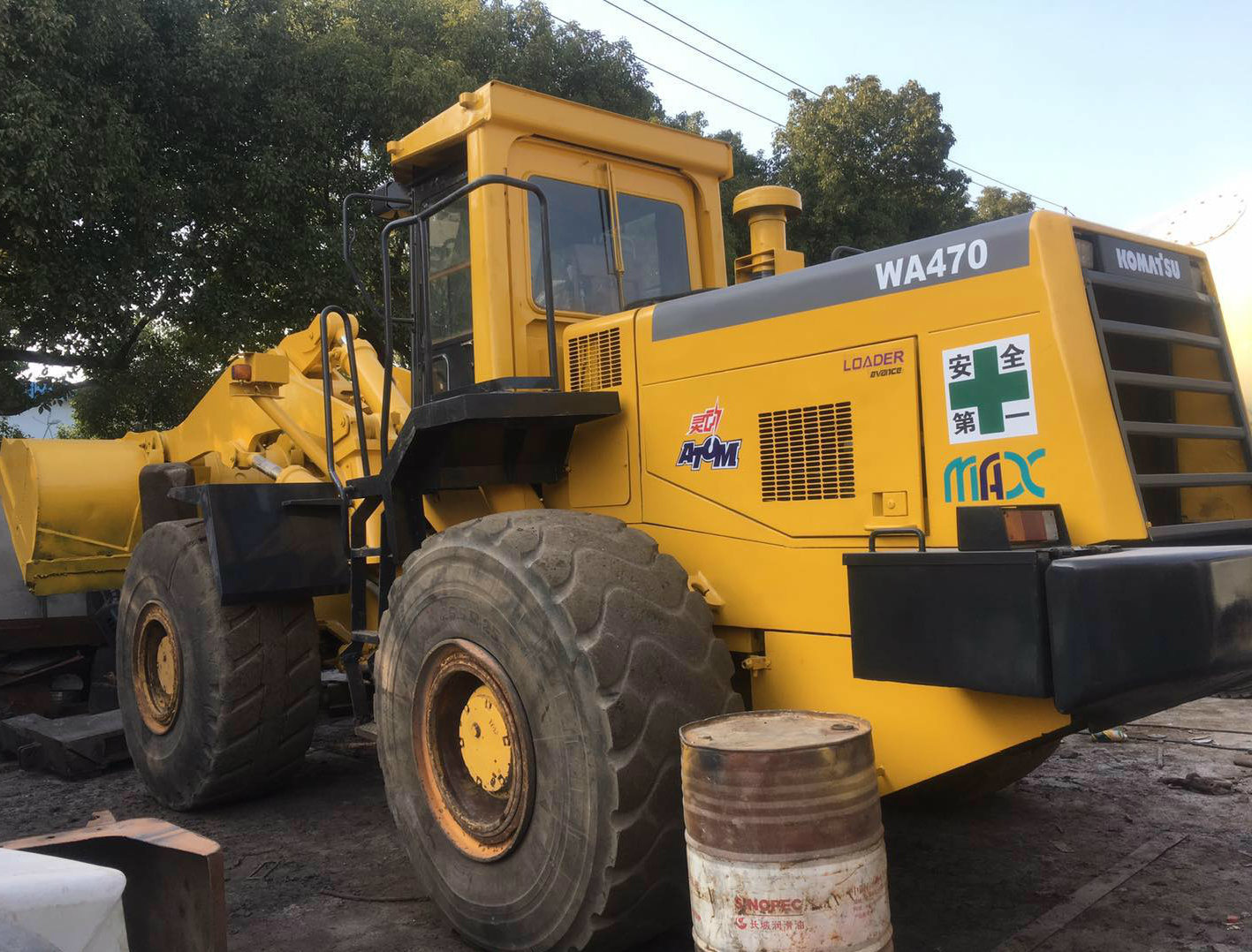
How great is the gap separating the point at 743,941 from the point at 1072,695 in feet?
3.30

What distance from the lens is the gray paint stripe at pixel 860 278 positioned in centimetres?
312

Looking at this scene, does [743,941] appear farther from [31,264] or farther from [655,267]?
[31,264]

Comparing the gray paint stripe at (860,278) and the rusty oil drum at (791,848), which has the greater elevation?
the gray paint stripe at (860,278)

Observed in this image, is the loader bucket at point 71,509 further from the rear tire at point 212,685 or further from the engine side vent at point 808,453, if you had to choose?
the engine side vent at point 808,453

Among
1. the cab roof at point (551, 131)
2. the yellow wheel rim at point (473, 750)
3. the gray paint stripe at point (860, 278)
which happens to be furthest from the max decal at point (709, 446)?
the cab roof at point (551, 131)

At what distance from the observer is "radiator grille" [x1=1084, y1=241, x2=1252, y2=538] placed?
3.29 m

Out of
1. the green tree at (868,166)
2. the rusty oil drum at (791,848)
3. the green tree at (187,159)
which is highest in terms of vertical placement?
the green tree at (868,166)

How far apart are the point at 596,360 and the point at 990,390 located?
1.70m

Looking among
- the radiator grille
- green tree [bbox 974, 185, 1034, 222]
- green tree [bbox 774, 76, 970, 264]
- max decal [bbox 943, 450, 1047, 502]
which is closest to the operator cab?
max decal [bbox 943, 450, 1047, 502]

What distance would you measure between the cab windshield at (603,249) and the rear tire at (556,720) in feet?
4.44

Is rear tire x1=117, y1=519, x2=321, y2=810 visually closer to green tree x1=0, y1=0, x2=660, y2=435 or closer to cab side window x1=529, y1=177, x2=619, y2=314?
cab side window x1=529, y1=177, x2=619, y2=314

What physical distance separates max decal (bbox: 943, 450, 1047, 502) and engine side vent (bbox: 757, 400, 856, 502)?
0.35m

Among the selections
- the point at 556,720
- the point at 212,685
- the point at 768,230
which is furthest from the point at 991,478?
the point at 212,685

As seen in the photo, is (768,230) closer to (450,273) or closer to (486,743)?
(450,273)
